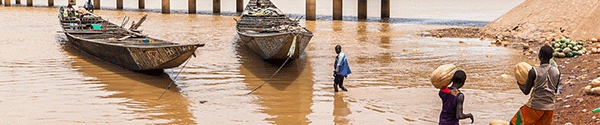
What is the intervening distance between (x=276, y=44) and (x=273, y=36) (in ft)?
0.64

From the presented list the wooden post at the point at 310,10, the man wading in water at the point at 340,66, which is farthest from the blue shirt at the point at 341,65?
the wooden post at the point at 310,10

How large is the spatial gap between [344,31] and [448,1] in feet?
90.1

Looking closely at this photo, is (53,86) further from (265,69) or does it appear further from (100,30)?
(100,30)

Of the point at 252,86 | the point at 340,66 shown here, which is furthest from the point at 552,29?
the point at 340,66

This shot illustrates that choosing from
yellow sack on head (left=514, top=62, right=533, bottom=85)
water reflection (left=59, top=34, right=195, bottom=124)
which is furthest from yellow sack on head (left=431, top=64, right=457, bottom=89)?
water reflection (left=59, top=34, right=195, bottom=124)

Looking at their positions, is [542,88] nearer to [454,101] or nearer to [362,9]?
[454,101]

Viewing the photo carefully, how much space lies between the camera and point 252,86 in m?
12.8

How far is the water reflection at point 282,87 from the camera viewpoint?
1035 centimetres

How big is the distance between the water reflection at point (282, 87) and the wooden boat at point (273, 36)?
29cm

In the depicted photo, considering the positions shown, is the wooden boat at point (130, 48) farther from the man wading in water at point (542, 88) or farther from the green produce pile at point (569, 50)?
the green produce pile at point (569, 50)

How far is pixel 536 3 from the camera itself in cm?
2172

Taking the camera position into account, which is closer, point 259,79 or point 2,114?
point 2,114

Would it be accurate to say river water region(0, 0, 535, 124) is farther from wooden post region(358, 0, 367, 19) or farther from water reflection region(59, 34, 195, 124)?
wooden post region(358, 0, 367, 19)

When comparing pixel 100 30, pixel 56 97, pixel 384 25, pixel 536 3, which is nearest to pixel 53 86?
pixel 56 97
